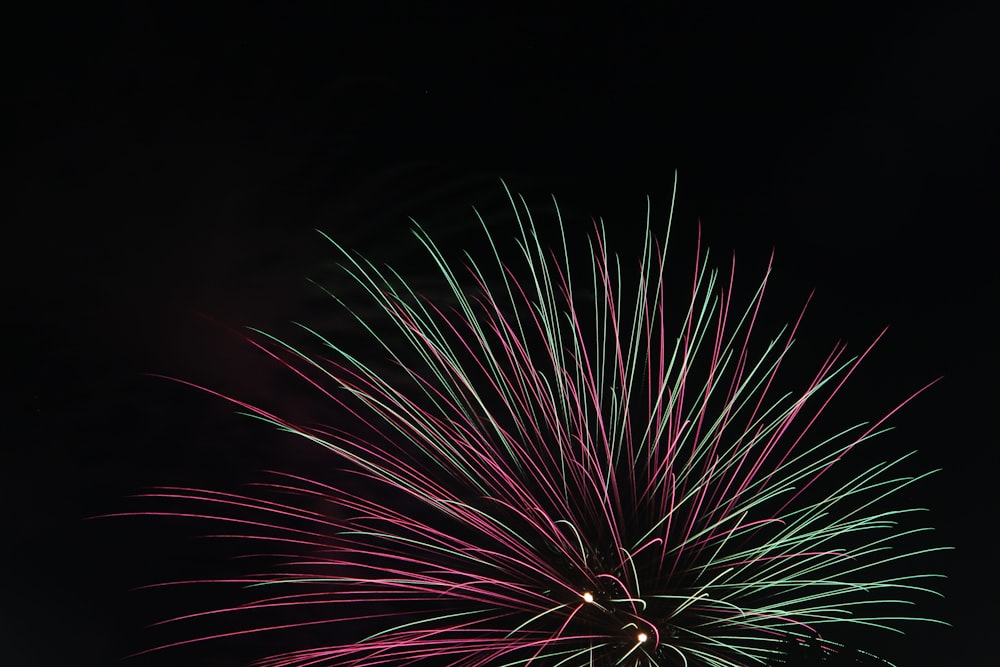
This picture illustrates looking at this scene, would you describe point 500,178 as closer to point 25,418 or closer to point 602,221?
point 602,221

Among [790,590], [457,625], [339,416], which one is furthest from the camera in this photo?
[339,416]

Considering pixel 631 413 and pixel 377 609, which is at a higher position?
pixel 631 413

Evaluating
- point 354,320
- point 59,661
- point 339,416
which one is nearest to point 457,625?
point 339,416

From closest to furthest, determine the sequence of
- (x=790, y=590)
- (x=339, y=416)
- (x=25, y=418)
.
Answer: (x=790, y=590) < (x=339, y=416) < (x=25, y=418)

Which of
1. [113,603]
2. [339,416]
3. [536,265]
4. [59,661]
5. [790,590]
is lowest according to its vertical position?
[790,590]

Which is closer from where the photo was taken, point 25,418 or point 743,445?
point 743,445

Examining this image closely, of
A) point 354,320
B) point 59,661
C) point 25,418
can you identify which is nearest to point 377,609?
point 354,320
